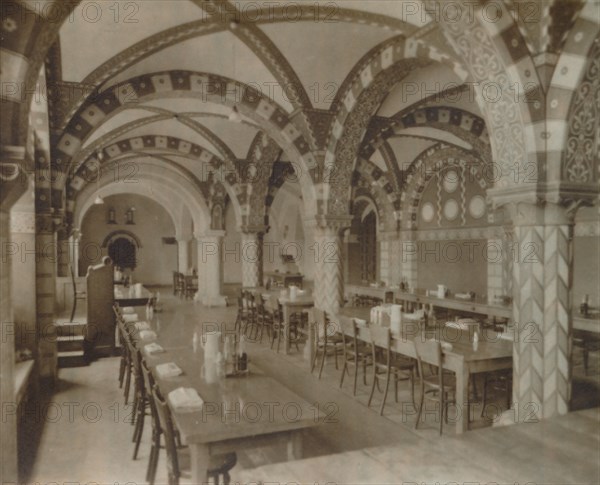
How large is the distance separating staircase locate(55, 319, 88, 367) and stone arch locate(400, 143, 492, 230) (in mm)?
8495

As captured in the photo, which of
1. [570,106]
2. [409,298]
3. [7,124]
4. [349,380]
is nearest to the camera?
[7,124]

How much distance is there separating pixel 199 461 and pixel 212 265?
40.4 feet

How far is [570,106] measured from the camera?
4.29 meters

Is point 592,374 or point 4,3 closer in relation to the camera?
point 4,3

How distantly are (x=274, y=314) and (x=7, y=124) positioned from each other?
6785 millimetres

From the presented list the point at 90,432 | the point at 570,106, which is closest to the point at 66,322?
the point at 90,432

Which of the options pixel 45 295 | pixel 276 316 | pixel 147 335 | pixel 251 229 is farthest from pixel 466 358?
pixel 251 229

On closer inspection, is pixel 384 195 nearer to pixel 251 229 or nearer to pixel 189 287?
pixel 251 229

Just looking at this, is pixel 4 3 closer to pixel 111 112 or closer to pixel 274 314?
pixel 111 112

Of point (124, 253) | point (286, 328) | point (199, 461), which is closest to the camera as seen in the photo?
point (199, 461)

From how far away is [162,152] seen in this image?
12.9 meters

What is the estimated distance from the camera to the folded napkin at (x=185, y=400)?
3.35 meters

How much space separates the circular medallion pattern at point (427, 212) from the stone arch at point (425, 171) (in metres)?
0.22

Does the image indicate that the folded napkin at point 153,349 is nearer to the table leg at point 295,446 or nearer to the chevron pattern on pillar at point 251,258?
the table leg at point 295,446
